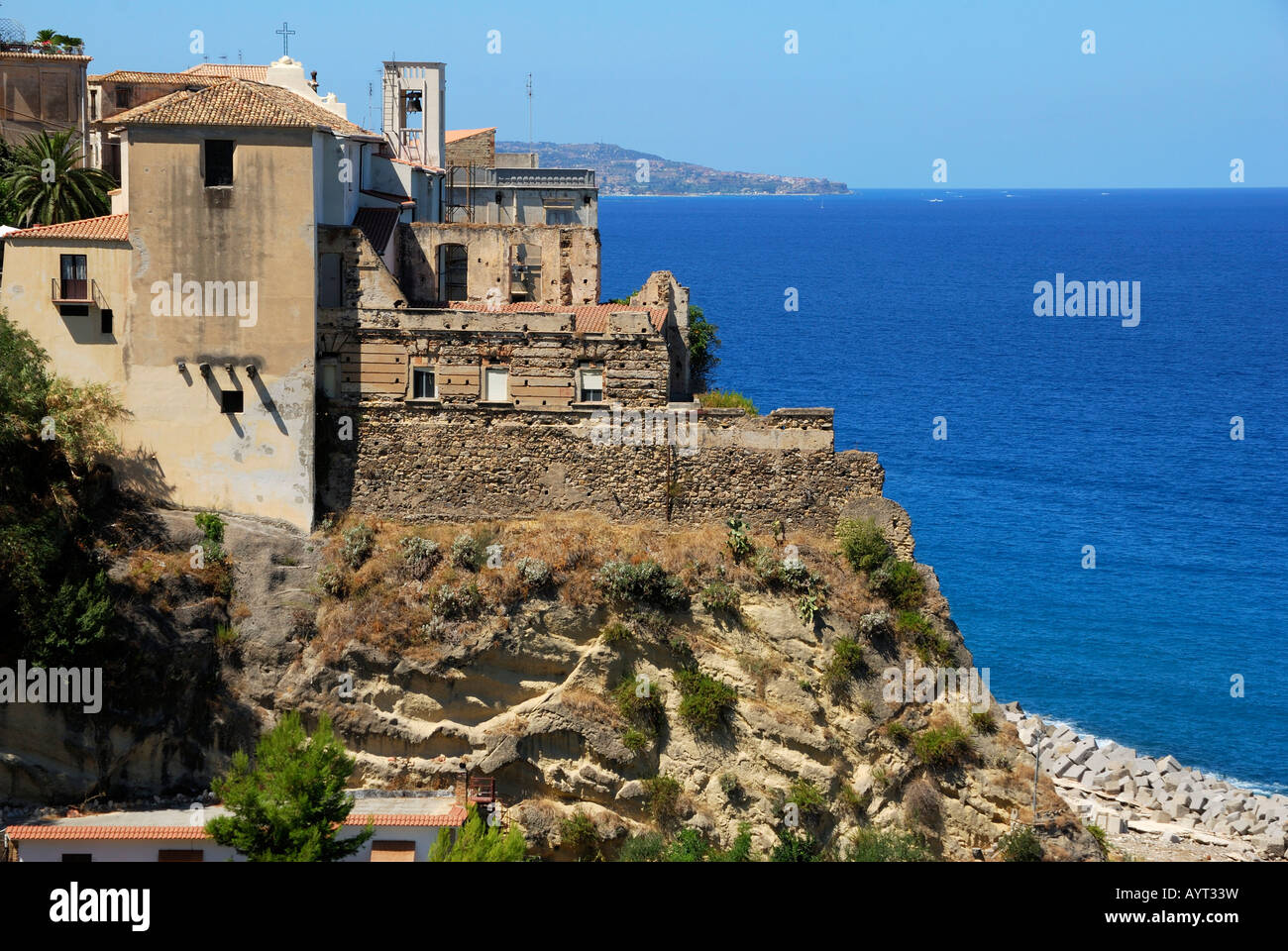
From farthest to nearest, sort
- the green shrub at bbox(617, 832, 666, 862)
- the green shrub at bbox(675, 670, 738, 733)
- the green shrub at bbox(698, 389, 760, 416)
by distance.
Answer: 1. the green shrub at bbox(698, 389, 760, 416)
2. the green shrub at bbox(675, 670, 738, 733)
3. the green shrub at bbox(617, 832, 666, 862)

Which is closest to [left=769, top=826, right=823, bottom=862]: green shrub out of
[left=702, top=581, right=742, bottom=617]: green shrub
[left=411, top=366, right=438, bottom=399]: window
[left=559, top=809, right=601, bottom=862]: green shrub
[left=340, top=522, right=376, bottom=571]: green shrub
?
[left=559, top=809, right=601, bottom=862]: green shrub

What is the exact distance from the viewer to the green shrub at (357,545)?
41.7 m

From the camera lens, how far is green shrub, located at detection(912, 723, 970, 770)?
133 ft

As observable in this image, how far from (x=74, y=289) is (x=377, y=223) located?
8172 millimetres

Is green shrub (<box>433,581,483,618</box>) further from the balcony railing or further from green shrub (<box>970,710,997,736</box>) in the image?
→ green shrub (<box>970,710,997,736</box>)

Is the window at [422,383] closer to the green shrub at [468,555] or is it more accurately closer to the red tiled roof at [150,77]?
the green shrub at [468,555]

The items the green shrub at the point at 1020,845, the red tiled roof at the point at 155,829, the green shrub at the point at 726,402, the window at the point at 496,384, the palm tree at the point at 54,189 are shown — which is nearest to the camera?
the red tiled roof at the point at 155,829

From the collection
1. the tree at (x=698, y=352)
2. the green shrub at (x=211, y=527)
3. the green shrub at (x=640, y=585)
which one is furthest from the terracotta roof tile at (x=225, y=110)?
the tree at (x=698, y=352)

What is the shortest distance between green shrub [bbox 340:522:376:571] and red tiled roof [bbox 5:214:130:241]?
29.8ft

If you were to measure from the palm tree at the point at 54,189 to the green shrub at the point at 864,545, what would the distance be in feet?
75.7

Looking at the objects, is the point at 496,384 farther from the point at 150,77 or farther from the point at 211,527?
the point at 150,77

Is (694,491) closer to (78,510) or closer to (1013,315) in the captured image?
(78,510)

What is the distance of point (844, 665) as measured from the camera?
40.8 meters

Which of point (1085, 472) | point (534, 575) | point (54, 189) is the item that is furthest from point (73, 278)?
point (1085, 472)
